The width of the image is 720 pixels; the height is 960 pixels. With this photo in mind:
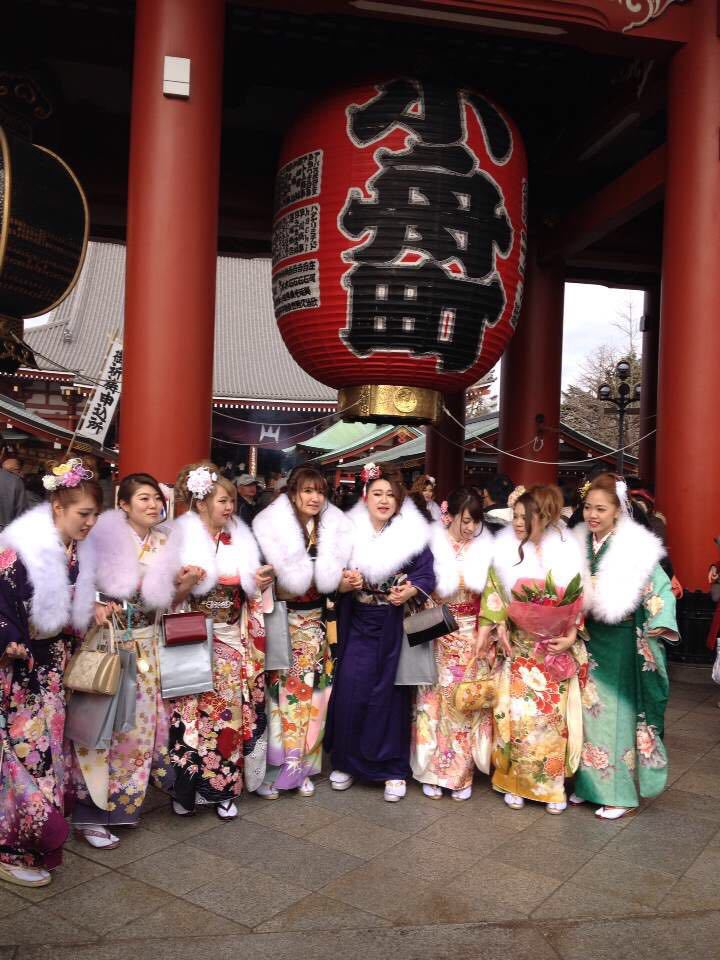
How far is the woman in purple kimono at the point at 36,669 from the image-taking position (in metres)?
3.06

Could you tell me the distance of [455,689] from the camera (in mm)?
4219

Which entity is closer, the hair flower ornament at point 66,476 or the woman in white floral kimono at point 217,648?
the hair flower ornament at point 66,476

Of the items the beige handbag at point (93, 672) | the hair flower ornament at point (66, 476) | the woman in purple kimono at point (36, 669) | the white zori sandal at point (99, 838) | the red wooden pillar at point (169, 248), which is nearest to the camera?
the woman in purple kimono at point (36, 669)

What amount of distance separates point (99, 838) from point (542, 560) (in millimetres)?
2357

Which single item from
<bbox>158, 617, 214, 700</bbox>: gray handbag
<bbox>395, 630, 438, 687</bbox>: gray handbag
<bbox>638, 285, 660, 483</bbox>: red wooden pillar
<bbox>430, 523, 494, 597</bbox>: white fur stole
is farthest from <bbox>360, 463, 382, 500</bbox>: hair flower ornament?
<bbox>638, 285, 660, 483</bbox>: red wooden pillar

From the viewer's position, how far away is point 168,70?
5895mm

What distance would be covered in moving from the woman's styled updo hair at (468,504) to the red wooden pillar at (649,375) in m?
10.6

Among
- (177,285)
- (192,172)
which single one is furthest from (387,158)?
(177,285)

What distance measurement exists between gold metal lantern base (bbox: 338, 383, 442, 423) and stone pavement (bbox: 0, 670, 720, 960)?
3107mm

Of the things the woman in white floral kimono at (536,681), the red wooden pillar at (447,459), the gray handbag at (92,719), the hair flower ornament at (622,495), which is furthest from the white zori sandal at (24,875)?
the red wooden pillar at (447,459)

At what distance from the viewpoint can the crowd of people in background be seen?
3482 millimetres

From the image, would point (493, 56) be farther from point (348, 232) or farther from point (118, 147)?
point (118, 147)

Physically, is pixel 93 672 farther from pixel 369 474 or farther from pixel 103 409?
pixel 103 409

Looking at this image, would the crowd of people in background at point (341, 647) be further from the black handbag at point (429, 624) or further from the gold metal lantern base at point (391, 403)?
the gold metal lantern base at point (391, 403)
